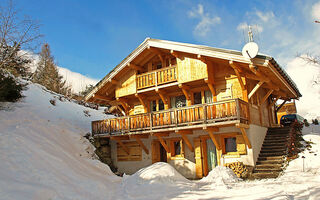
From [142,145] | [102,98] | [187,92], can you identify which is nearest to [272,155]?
[187,92]

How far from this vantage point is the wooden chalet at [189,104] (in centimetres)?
1337

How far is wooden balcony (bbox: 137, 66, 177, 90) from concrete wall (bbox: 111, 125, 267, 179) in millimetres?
3422

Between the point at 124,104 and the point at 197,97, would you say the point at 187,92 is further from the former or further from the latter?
the point at 124,104

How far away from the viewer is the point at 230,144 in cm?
A: 1441

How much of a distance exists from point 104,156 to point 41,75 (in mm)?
27666

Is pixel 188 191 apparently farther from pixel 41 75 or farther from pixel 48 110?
pixel 41 75

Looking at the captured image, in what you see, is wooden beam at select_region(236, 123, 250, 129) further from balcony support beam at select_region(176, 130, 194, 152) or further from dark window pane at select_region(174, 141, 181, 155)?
dark window pane at select_region(174, 141, 181, 155)

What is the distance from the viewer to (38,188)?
27.2 feet

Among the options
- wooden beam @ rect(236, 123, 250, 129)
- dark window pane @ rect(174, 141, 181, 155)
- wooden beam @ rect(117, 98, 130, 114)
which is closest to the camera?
wooden beam @ rect(236, 123, 250, 129)

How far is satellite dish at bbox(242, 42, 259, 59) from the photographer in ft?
40.5

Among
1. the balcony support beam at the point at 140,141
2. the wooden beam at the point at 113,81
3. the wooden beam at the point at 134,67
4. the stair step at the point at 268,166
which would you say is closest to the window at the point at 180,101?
the balcony support beam at the point at 140,141

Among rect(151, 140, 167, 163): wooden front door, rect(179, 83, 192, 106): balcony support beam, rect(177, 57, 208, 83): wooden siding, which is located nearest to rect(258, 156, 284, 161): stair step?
rect(179, 83, 192, 106): balcony support beam

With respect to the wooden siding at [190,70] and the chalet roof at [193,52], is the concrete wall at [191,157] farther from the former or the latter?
the chalet roof at [193,52]

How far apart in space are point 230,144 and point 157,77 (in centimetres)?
601
